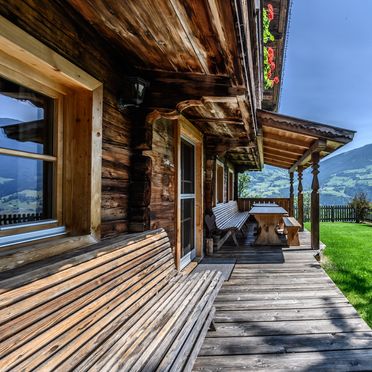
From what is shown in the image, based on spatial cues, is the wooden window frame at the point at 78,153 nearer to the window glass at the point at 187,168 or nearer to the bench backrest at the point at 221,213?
the window glass at the point at 187,168

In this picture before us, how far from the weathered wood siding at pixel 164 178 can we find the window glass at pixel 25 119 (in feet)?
3.60

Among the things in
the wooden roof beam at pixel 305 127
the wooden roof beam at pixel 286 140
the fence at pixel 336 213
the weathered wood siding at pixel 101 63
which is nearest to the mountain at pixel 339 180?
the fence at pixel 336 213

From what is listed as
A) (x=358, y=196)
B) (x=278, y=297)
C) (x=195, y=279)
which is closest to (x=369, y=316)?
(x=278, y=297)

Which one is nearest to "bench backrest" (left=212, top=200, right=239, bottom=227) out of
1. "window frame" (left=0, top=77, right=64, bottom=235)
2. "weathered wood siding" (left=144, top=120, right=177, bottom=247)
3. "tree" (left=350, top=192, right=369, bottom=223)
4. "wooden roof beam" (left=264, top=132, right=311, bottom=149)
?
"wooden roof beam" (left=264, top=132, right=311, bottom=149)

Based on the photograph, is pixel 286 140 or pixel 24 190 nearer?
pixel 24 190

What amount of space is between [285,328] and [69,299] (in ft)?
6.38

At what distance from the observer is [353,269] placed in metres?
5.29

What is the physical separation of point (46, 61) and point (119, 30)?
0.60 m

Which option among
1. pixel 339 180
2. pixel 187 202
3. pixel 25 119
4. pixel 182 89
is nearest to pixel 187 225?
pixel 187 202

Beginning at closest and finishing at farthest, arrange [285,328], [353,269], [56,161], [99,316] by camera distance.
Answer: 1. [99,316]
2. [56,161]
3. [285,328]
4. [353,269]

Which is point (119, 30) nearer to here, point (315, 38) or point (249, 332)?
point (249, 332)

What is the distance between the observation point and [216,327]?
2.51 m

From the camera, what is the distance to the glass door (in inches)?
179

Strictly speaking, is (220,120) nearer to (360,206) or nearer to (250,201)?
(250,201)
